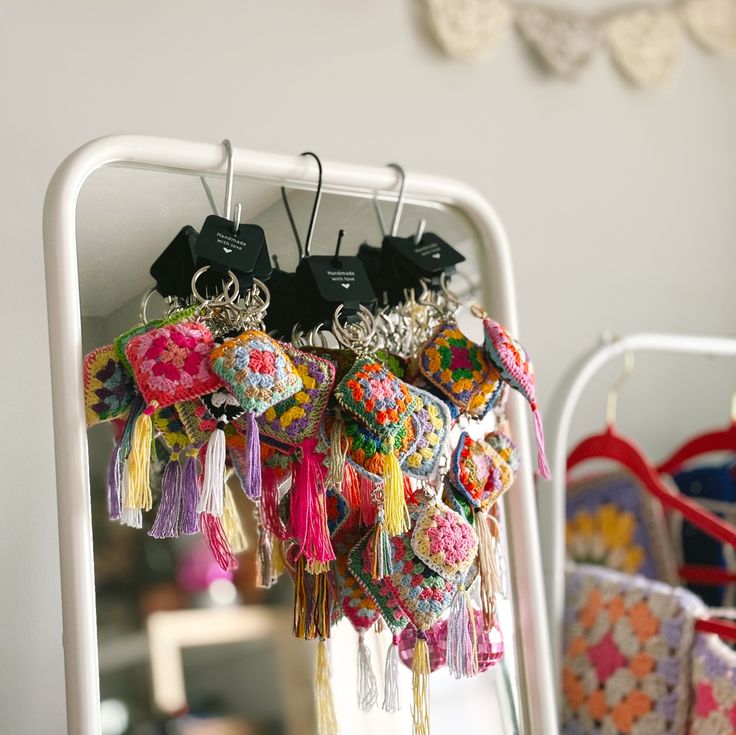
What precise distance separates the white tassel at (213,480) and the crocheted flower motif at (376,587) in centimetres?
15

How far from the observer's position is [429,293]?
1030 millimetres

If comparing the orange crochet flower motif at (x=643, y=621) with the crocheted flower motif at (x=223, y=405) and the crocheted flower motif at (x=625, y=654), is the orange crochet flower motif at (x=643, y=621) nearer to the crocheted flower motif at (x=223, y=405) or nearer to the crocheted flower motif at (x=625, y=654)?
the crocheted flower motif at (x=625, y=654)

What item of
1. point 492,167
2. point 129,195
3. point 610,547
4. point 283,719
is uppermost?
point 492,167

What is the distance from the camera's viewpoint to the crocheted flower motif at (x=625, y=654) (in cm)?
118

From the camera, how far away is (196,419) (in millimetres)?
843

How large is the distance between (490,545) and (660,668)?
38 centimetres

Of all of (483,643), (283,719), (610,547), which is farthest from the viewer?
(610,547)

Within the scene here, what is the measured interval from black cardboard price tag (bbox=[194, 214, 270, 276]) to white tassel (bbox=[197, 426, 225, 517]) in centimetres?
16

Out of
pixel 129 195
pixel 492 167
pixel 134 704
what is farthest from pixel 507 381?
pixel 492 167

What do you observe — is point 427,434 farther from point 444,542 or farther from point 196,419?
point 196,419

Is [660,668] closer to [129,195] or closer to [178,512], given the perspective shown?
[178,512]

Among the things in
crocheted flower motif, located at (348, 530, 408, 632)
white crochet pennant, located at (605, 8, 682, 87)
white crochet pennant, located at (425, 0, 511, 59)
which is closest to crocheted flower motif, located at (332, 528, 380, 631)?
crocheted flower motif, located at (348, 530, 408, 632)

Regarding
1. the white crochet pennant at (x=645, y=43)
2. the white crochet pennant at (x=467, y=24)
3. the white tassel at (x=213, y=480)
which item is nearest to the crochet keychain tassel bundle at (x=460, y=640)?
the white tassel at (x=213, y=480)

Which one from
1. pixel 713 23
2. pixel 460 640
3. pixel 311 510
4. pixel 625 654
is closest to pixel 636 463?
pixel 625 654
